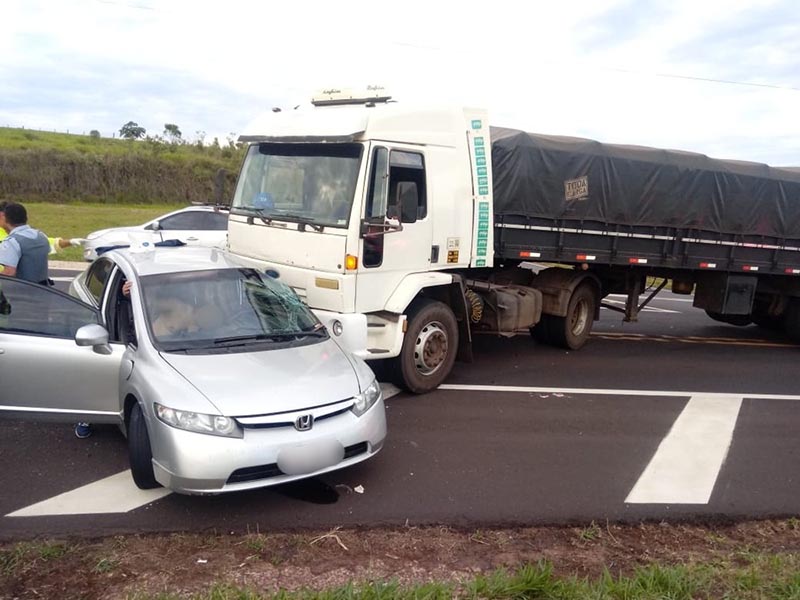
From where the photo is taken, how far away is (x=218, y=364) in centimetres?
496

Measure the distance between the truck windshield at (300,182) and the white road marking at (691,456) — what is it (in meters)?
3.45

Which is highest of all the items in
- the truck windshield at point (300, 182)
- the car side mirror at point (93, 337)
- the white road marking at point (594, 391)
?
the truck windshield at point (300, 182)

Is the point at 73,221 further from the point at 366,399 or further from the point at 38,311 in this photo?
the point at 366,399

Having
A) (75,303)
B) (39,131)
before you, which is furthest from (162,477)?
(39,131)

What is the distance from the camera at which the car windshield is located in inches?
210

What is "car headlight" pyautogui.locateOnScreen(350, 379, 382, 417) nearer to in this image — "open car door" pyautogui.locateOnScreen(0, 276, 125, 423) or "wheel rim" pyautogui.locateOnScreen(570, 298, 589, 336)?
"open car door" pyautogui.locateOnScreen(0, 276, 125, 423)

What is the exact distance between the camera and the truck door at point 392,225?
6824mm

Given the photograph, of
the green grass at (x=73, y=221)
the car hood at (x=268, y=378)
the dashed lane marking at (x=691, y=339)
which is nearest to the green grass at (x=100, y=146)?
the green grass at (x=73, y=221)

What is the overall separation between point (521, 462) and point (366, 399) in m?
1.58

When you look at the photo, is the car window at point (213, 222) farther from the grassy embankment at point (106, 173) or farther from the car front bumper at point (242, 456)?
the grassy embankment at point (106, 173)

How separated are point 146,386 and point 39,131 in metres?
55.6

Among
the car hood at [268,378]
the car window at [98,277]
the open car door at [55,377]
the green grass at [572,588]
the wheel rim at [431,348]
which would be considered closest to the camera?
the green grass at [572,588]

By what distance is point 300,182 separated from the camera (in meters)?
7.28

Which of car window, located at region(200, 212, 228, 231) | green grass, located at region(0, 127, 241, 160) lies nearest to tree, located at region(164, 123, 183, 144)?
green grass, located at region(0, 127, 241, 160)
